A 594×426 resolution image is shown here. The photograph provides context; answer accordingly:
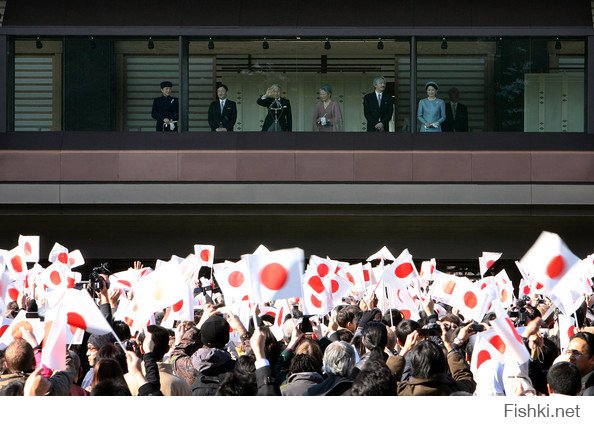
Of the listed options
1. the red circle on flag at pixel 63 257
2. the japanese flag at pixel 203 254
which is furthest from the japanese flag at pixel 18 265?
the japanese flag at pixel 203 254

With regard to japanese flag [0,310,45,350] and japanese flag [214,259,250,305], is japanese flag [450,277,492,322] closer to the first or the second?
japanese flag [214,259,250,305]

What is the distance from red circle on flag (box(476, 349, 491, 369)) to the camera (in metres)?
8.92

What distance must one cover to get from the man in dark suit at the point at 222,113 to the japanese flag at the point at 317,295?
1546cm

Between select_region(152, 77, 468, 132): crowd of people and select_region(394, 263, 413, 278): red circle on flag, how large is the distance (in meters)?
12.7

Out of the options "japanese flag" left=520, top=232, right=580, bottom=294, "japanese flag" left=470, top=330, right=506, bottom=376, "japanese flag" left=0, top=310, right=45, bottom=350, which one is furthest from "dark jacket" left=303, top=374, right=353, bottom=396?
"japanese flag" left=520, top=232, right=580, bottom=294

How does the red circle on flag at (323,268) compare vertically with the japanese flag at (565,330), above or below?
above

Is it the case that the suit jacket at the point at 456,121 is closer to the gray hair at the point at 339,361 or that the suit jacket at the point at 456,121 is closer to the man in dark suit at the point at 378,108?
the man in dark suit at the point at 378,108

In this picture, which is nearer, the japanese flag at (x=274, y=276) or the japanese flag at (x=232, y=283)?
the japanese flag at (x=274, y=276)

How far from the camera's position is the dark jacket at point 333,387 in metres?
7.92

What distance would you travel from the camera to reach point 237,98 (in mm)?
29547

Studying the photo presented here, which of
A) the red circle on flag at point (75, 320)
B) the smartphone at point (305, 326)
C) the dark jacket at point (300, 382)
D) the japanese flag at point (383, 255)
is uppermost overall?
the japanese flag at point (383, 255)

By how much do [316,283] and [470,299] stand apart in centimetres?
174
